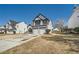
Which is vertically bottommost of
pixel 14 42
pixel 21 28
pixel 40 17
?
pixel 14 42

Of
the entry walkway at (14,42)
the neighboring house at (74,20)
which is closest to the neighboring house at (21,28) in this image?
the entry walkway at (14,42)

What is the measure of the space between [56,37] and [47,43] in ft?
0.34

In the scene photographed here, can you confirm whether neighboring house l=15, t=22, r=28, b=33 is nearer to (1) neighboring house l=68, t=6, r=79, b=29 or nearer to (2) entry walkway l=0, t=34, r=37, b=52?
(2) entry walkway l=0, t=34, r=37, b=52

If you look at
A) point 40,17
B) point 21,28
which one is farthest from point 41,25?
point 21,28

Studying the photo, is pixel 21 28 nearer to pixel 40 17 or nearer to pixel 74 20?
pixel 40 17

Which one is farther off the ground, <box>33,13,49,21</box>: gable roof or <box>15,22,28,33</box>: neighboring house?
<box>33,13,49,21</box>: gable roof

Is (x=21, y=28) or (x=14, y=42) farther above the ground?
(x=21, y=28)

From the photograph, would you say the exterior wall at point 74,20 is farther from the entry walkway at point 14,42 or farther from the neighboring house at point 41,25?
the entry walkway at point 14,42

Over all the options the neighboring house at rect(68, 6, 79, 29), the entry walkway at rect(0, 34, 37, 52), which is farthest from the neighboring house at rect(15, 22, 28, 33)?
the neighboring house at rect(68, 6, 79, 29)

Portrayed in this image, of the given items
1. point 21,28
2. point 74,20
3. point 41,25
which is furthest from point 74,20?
point 21,28
